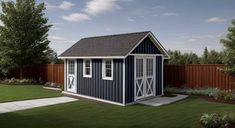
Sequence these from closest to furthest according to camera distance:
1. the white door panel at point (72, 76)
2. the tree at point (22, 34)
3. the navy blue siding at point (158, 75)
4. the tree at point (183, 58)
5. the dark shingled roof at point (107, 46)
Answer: the dark shingled roof at point (107, 46) < the navy blue siding at point (158, 75) < the white door panel at point (72, 76) < the tree at point (22, 34) < the tree at point (183, 58)

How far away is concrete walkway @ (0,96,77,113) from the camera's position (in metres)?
12.7

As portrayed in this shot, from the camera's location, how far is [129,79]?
1353cm

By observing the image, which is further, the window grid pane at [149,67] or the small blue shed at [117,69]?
the window grid pane at [149,67]

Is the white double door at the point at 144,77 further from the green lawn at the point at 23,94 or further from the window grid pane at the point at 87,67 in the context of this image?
the green lawn at the point at 23,94

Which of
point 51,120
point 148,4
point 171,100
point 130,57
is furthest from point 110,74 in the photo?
point 148,4

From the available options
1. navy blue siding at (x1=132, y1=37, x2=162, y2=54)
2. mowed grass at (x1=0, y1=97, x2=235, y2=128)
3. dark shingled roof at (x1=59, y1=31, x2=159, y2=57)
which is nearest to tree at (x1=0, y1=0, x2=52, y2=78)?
dark shingled roof at (x1=59, y1=31, x2=159, y2=57)

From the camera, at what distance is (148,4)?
1767cm

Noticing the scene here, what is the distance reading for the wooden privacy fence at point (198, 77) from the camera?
54.3ft

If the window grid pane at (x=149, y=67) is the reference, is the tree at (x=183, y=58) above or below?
above

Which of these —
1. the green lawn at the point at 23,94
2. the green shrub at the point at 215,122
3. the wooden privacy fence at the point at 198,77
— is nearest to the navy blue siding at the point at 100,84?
the green lawn at the point at 23,94

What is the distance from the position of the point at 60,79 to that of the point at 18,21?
7.10m

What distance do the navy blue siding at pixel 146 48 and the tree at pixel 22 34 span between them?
45.8ft

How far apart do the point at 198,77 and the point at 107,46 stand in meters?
6.43

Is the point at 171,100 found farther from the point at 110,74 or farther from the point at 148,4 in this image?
the point at 148,4
